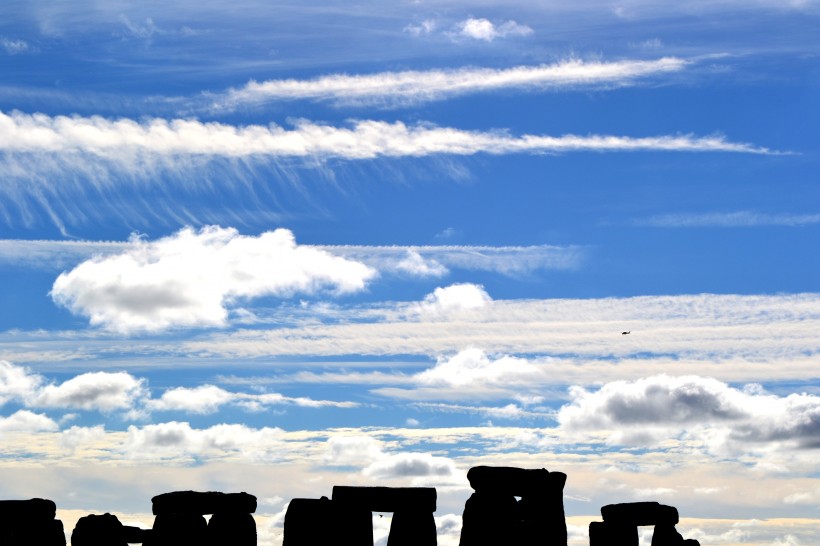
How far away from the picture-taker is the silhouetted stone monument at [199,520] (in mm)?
36969

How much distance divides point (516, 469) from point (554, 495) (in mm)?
1207

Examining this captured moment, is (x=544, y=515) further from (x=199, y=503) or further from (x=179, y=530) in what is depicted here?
(x=179, y=530)

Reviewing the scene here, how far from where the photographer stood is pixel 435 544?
3719 centimetres

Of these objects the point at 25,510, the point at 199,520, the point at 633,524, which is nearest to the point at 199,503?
the point at 199,520

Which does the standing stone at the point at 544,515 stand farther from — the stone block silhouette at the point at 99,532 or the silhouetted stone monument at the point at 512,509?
the stone block silhouette at the point at 99,532

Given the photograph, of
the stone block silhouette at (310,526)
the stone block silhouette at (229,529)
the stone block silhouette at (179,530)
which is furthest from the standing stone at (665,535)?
the stone block silhouette at (179,530)

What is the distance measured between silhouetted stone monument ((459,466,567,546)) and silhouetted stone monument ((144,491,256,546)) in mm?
5622

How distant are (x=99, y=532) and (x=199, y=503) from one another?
2.76 metres

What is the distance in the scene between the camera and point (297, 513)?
3669 cm

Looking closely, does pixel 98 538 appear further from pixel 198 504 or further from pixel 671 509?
pixel 671 509

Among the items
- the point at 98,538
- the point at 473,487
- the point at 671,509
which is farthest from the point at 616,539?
the point at 98,538

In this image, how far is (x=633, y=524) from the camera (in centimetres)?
3859

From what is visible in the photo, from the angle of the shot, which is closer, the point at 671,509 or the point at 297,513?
the point at 297,513

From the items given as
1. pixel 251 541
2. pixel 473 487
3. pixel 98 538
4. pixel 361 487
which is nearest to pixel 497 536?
pixel 473 487
